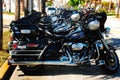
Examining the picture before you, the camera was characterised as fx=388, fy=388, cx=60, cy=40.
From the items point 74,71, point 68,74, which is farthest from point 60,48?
point 74,71

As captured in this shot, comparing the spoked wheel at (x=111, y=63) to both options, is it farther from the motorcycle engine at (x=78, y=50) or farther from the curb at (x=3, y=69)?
the curb at (x=3, y=69)

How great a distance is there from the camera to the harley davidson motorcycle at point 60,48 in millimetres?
8727

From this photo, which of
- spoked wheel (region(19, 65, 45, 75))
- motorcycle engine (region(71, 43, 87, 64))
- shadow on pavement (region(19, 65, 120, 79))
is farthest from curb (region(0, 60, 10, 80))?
motorcycle engine (region(71, 43, 87, 64))

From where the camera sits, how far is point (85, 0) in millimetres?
57719

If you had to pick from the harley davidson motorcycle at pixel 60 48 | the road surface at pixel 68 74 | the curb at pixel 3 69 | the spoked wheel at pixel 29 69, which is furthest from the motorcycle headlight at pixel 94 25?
the curb at pixel 3 69

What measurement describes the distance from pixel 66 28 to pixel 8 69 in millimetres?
1819

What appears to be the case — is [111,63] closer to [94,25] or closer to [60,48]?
[94,25]

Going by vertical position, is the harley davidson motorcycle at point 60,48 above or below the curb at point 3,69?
above

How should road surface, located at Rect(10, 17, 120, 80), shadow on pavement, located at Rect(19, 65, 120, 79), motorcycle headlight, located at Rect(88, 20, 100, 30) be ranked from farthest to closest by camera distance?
shadow on pavement, located at Rect(19, 65, 120, 79), motorcycle headlight, located at Rect(88, 20, 100, 30), road surface, located at Rect(10, 17, 120, 80)

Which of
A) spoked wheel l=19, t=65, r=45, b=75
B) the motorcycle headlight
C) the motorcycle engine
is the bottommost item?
spoked wheel l=19, t=65, r=45, b=75

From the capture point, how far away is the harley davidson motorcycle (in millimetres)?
8727

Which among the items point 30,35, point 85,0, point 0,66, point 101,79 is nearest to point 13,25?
point 30,35

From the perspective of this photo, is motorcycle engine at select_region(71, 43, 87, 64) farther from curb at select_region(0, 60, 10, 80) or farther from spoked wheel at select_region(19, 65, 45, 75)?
curb at select_region(0, 60, 10, 80)

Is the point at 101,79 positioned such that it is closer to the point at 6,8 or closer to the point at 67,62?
the point at 67,62
